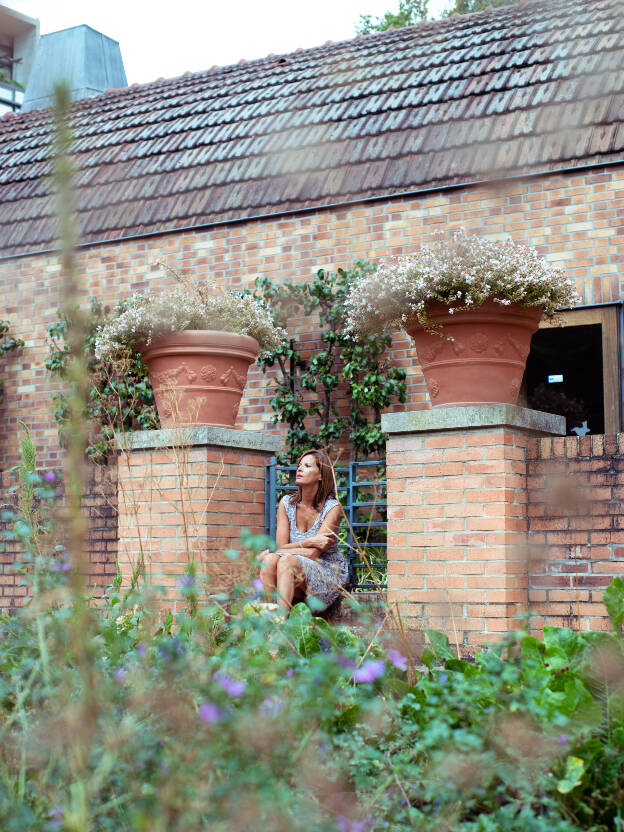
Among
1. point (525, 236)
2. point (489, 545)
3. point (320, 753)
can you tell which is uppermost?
point (525, 236)

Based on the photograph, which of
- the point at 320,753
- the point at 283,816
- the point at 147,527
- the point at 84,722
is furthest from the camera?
the point at 147,527

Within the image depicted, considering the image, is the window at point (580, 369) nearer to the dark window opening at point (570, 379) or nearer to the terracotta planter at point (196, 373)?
the dark window opening at point (570, 379)

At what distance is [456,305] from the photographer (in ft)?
14.6

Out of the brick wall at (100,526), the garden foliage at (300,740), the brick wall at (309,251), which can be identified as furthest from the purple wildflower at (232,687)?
the brick wall at (309,251)

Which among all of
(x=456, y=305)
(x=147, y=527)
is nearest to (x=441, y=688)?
(x=456, y=305)

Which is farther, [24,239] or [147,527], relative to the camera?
[24,239]

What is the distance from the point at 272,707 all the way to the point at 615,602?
4.59ft

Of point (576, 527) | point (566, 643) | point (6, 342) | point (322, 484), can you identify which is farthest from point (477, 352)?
point (6, 342)

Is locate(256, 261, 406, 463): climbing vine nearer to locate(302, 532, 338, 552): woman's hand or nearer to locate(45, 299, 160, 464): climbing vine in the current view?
locate(45, 299, 160, 464): climbing vine

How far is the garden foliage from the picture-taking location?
191 cm

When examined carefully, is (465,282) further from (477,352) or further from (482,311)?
(477,352)

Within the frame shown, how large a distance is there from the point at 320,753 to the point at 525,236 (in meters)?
5.65

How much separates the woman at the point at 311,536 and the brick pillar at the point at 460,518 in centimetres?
47

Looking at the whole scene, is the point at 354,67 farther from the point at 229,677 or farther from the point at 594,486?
the point at 229,677
